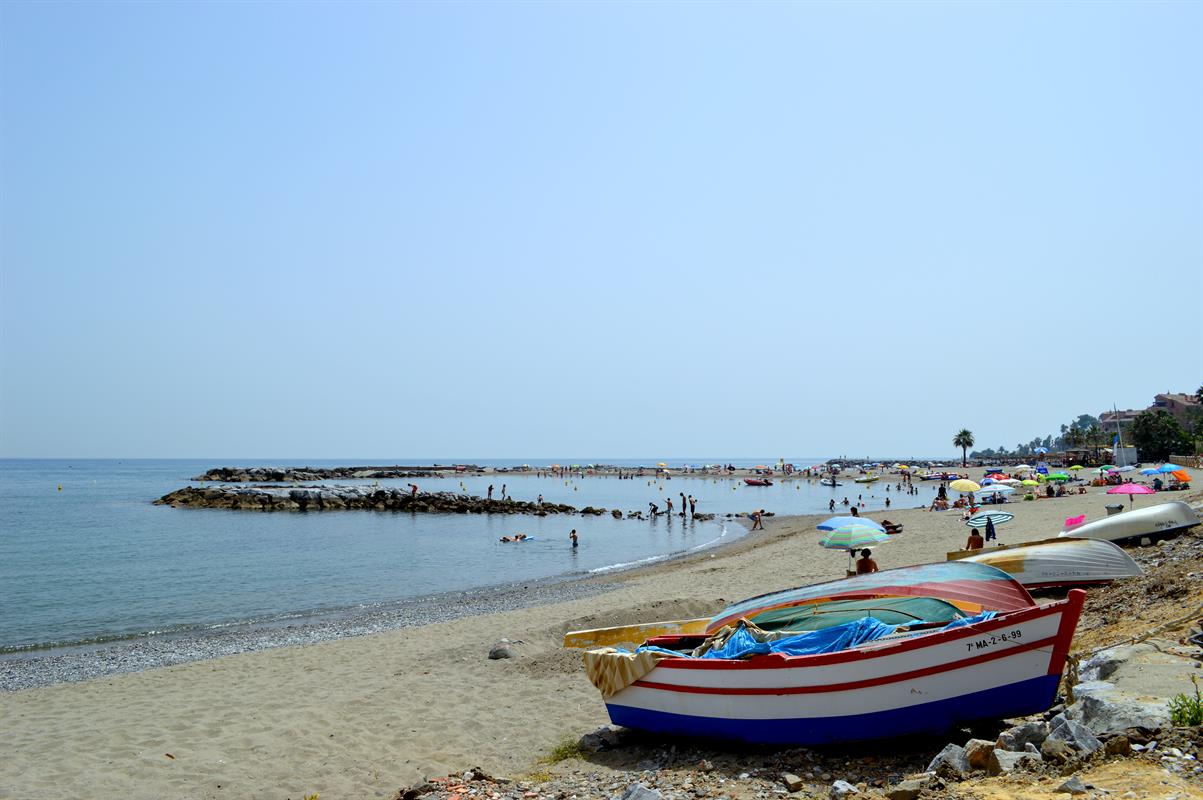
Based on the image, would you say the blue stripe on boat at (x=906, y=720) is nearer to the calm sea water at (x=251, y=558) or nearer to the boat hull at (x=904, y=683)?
the boat hull at (x=904, y=683)

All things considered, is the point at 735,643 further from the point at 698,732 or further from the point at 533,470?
the point at 533,470

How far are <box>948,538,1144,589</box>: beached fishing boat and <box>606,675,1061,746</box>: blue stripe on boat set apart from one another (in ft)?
22.6

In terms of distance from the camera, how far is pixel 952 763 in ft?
19.7

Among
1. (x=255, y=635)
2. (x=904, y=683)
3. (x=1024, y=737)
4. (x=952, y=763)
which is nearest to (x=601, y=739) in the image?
(x=904, y=683)

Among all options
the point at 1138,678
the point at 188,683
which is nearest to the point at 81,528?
the point at 188,683

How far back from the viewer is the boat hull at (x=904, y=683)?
23.7 feet

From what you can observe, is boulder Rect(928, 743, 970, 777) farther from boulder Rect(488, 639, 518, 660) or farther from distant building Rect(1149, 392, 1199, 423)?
distant building Rect(1149, 392, 1199, 423)

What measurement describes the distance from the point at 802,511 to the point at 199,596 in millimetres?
47233

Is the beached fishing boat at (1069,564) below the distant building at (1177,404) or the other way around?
below

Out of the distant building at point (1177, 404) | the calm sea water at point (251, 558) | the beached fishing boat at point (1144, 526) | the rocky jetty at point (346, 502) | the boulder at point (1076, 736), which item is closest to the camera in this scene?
the boulder at point (1076, 736)

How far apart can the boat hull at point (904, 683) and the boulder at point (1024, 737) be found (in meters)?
0.95

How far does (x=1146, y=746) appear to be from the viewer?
18.1ft

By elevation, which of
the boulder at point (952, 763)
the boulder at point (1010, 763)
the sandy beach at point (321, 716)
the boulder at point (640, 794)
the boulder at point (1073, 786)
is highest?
the boulder at point (1073, 786)

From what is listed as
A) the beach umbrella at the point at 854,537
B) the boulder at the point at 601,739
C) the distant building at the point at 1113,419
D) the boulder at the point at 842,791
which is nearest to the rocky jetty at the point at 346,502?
the beach umbrella at the point at 854,537
